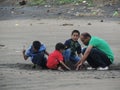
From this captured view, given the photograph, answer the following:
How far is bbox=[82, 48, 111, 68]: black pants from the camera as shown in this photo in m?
11.4

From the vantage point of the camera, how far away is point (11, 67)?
11.8 meters

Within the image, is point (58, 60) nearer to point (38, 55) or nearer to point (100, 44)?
point (38, 55)

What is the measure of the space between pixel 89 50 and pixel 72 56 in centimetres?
64

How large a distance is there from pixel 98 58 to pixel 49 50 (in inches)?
136

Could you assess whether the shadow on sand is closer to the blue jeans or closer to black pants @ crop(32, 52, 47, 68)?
black pants @ crop(32, 52, 47, 68)

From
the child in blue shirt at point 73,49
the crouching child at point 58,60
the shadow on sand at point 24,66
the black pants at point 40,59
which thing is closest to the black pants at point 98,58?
the shadow on sand at point 24,66

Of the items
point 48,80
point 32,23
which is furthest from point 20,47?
point 32,23

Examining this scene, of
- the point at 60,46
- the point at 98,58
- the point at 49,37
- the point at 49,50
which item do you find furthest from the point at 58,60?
the point at 49,37

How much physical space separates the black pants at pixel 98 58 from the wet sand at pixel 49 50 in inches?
8.5

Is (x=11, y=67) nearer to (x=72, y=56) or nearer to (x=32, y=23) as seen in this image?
(x=72, y=56)

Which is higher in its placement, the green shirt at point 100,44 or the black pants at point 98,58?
the green shirt at point 100,44

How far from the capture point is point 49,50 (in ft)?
48.4

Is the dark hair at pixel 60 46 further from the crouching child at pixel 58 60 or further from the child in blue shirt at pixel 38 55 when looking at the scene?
the child in blue shirt at pixel 38 55

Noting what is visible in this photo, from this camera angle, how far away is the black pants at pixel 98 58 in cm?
1142
